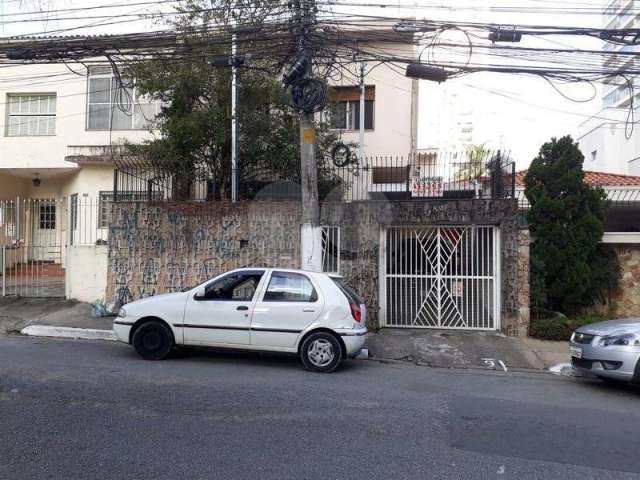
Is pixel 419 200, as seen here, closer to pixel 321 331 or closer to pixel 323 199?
pixel 323 199

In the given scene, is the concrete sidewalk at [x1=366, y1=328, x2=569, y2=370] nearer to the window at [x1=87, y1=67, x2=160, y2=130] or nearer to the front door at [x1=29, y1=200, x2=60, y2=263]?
the front door at [x1=29, y1=200, x2=60, y2=263]

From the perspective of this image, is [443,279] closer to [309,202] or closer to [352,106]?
[309,202]

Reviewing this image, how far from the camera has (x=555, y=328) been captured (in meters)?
10.2

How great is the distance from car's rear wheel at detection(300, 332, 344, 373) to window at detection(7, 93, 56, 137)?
13309mm

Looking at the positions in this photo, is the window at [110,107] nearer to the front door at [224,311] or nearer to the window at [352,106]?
the window at [352,106]

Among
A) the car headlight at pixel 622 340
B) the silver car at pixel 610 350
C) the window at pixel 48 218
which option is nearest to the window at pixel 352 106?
the window at pixel 48 218

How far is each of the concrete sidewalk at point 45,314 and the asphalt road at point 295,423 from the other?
294 cm

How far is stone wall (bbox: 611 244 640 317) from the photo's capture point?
11.4 m

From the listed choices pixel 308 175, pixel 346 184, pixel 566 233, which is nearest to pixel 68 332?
pixel 308 175

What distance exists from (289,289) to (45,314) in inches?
258

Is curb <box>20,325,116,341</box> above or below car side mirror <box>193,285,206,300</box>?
below

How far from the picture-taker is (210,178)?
41.1 ft

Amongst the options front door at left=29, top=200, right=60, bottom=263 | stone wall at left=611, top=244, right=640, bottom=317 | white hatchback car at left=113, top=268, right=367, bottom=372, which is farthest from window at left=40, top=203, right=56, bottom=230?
stone wall at left=611, top=244, right=640, bottom=317

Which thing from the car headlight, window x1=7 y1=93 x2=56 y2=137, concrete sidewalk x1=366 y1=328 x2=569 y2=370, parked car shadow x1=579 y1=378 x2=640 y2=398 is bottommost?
parked car shadow x1=579 y1=378 x2=640 y2=398
